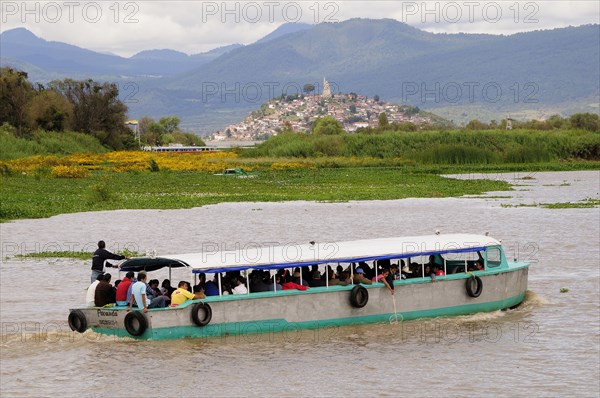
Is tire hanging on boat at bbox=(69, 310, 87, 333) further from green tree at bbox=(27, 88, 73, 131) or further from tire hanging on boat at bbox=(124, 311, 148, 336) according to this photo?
green tree at bbox=(27, 88, 73, 131)

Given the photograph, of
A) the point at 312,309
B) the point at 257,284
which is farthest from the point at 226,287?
the point at 312,309

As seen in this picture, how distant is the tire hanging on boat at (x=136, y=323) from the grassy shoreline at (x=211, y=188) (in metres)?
25.7

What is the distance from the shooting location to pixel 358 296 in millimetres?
24609

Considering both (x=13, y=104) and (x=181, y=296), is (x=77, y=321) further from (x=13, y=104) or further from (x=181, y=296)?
(x=13, y=104)

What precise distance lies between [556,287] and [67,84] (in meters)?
117

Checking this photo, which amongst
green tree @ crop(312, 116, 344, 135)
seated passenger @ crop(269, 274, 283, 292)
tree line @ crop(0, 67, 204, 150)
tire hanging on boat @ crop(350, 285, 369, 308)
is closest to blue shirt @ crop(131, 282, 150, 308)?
seated passenger @ crop(269, 274, 283, 292)

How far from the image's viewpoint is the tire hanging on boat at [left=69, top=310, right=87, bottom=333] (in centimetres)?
2342

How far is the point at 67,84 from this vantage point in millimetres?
139500

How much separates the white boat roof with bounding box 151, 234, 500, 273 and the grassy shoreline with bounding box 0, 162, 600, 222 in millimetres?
25555

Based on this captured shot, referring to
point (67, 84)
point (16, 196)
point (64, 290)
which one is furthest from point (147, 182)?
point (67, 84)

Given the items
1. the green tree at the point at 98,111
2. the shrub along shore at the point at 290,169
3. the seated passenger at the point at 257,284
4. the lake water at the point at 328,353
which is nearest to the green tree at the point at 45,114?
the shrub along shore at the point at 290,169

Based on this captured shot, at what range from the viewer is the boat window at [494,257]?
27047mm

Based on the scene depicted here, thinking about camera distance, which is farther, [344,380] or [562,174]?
[562,174]

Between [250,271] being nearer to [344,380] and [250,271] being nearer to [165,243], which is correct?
[344,380]
